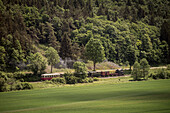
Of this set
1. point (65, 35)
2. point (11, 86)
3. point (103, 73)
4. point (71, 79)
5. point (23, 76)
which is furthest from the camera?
point (65, 35)

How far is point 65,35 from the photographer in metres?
117

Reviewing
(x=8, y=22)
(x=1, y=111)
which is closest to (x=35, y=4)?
(x=8, y=22)

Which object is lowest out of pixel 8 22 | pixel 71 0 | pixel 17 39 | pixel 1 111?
pixel 1 111

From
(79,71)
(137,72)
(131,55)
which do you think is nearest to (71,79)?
(79,71)

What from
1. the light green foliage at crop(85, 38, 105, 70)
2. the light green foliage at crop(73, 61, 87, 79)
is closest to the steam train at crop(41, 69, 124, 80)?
the light green foliage at crop(73, 61, 87, 79)

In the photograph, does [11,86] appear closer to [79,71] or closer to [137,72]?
[79,71]

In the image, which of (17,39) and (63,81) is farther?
(17,39)

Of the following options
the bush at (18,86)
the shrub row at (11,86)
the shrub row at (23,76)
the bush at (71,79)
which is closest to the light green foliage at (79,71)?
the bush at (71,79)

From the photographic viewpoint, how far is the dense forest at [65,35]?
343 ft

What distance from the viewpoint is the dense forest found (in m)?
104

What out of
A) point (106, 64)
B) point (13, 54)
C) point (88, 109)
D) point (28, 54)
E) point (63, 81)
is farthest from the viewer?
point (106, 64)

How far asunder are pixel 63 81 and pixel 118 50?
80.9 meters

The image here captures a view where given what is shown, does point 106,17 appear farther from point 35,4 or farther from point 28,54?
point 28,54

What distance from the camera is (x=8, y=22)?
367 ft
